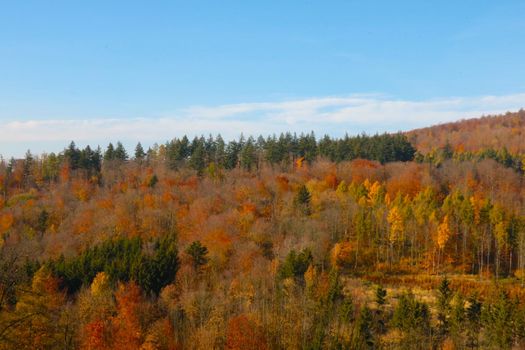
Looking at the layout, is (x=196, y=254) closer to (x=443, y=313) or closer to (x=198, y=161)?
(x=443, y=313)

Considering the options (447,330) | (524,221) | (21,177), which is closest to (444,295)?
(447,330)

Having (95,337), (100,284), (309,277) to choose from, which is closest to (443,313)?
(309,277)

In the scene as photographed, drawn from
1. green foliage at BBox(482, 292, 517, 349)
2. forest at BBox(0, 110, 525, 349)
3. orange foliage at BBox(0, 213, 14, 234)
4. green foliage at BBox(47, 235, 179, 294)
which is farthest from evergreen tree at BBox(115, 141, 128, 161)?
green foliage at BBox(482, 292, 517, 349)

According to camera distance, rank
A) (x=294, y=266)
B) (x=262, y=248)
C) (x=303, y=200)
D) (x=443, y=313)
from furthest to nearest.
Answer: (x=303, y=200) < (x=262, y=248) < (x=294, y=266) < (x=443, y=313)

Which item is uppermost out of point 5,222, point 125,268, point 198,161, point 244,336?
point 198,161

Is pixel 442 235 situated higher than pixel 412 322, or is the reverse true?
pixel 442 235

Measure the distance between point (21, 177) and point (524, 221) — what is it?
12127 cm

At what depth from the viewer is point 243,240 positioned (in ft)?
233

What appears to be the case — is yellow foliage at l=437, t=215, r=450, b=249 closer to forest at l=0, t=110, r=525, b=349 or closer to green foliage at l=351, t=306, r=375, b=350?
forest at l=0, t=110, r=525, b=349

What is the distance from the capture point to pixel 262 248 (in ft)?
230

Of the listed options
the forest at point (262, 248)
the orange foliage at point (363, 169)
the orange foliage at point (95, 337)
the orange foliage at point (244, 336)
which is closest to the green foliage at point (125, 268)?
the forest at point (262, 248)

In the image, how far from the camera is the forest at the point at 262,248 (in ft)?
142

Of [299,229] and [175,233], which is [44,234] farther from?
[299,229]

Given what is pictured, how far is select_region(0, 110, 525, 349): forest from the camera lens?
4338 cm
